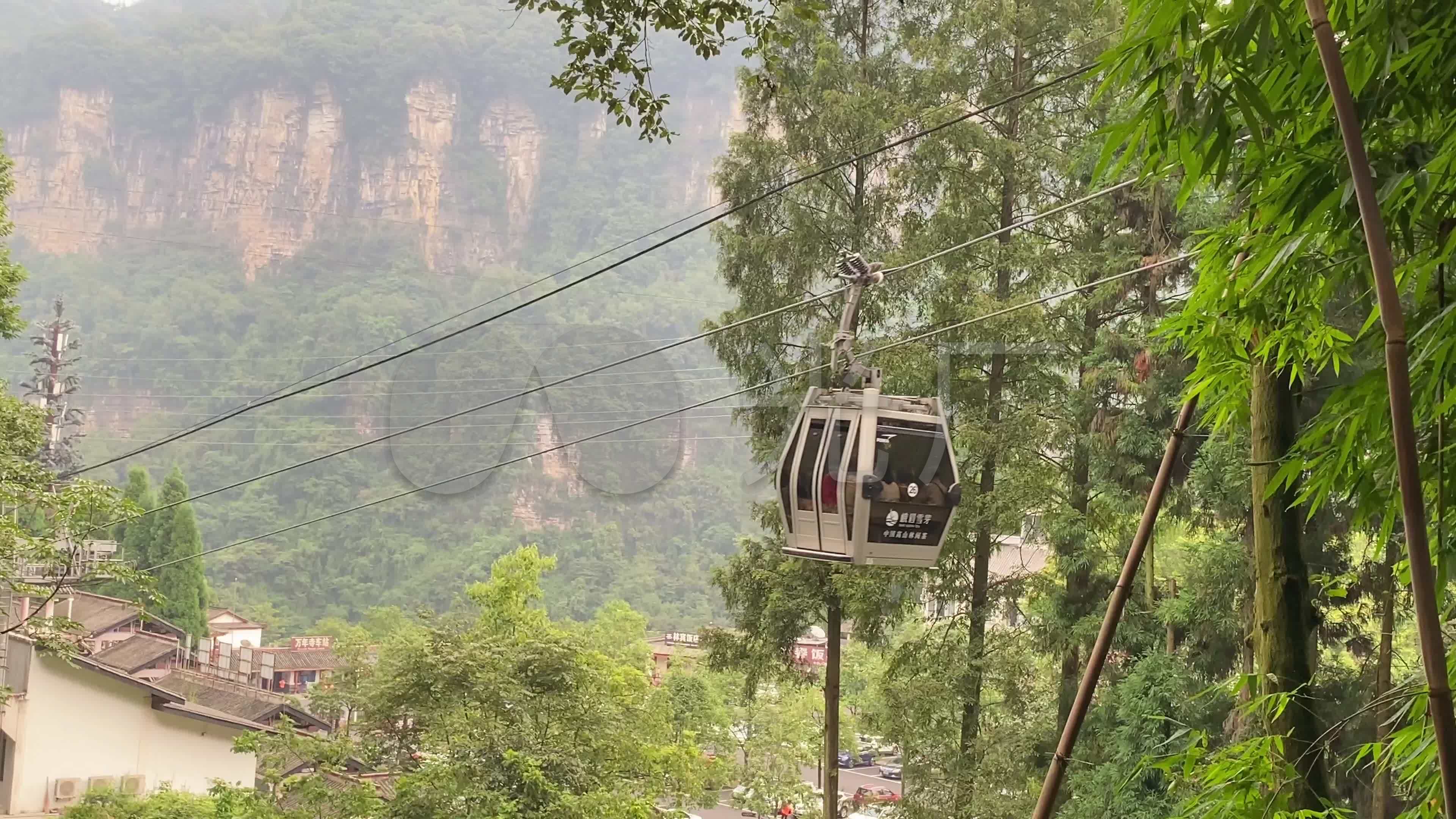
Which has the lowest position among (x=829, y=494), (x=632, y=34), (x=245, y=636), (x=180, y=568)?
(x=245, y=636)

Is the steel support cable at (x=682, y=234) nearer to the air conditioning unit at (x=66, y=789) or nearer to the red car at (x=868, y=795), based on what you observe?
the air conditioning unit at (x=66, y=789)

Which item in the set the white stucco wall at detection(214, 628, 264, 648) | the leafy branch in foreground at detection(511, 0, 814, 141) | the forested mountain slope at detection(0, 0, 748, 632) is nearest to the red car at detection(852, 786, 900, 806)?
the forested mountain slope at detection(0, 0, 748, 632)

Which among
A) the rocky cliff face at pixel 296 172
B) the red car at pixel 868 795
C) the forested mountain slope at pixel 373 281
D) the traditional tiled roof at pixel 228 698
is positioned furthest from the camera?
the rocky cliff face at pixel 296 172

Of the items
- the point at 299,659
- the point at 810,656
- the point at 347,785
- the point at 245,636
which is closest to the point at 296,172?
the point at 245,636

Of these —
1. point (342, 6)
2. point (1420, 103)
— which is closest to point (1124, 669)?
point (1420, 103)

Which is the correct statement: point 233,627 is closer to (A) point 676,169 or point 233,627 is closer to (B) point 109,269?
(B) point 109,269

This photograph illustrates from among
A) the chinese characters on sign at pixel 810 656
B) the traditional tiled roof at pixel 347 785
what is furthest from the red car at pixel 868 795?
the traditional tiled roof at pixel 347 785

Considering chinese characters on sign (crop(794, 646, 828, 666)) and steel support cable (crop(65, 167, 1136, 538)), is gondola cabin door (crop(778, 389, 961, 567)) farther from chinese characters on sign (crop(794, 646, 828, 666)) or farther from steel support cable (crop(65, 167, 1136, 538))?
chinese characters on sign (crop(794, 646, 828, 666))

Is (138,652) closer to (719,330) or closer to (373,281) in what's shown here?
(719,330)
